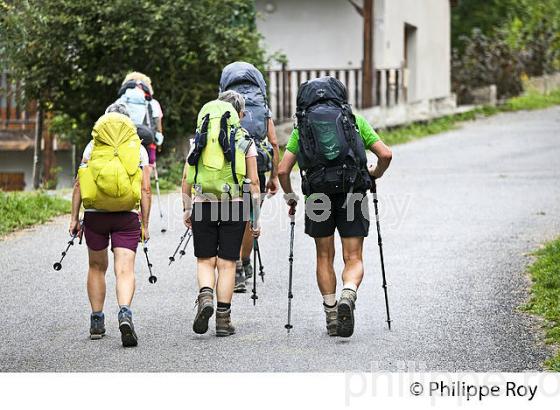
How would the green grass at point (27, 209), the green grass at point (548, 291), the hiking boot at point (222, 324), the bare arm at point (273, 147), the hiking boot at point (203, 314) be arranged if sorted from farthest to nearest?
the green grass at point (27, 209)
the bare arm at point (273, 147)
the hiking boot at point (222, 324)
the green grass at point (548, 291)
the hiking boot at point (203, 314)

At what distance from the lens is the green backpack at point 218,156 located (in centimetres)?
880

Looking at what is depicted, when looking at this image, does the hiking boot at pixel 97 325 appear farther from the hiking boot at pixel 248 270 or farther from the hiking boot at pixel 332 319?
the hiking boot at pixel 248 270

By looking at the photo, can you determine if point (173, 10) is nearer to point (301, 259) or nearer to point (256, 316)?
point (301, 259)

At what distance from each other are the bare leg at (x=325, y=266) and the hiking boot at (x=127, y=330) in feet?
4.48

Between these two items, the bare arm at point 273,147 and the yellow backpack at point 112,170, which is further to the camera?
the bare arm at point 273,147

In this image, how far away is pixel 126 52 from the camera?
20406mm

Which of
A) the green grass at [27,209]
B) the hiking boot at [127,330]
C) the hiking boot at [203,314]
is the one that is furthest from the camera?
the green grass at [27,209]

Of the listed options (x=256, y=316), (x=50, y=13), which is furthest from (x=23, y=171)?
(x=256, y=316)

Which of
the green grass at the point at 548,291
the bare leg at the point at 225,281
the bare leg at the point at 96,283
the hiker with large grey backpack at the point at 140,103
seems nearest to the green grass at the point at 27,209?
the hiker with large grey backpack at the point at 140,103

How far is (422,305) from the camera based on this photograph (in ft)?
33.0

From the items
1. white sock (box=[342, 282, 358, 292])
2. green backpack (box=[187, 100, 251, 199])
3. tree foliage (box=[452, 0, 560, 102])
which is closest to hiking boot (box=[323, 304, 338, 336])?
white sock (box=[342, 282, 358, 292])

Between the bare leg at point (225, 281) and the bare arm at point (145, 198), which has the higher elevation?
the bare arm at point (145, 198)

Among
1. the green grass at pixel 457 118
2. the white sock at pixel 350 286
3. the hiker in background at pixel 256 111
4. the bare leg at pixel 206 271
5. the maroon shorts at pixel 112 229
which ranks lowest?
the white sock at pixel 350 286

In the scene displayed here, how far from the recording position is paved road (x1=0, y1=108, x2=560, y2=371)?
814 centimetres
